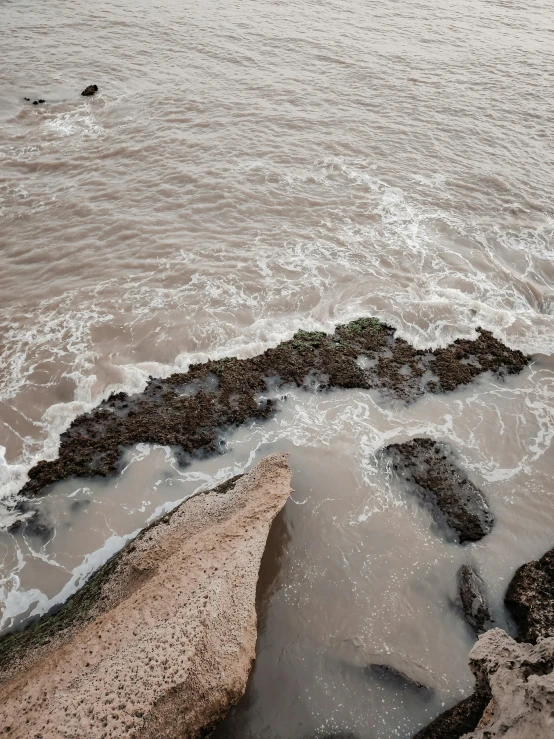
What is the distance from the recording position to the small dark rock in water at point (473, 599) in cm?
624

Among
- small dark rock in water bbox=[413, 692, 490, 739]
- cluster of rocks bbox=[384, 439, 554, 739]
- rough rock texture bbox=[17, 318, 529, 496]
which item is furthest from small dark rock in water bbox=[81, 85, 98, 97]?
small dark rock in water bbox=[413, 692, 490, 739]

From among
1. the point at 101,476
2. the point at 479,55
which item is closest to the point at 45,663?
the point at 101,476

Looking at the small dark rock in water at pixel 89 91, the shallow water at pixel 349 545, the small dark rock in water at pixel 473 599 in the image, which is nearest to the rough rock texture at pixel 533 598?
the shallow water at pixel 349 545

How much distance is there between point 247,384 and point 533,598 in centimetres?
570

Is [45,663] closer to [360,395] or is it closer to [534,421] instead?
[360,395]

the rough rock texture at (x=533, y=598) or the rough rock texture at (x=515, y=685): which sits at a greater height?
the rough rock texture at (x=515, y=685)

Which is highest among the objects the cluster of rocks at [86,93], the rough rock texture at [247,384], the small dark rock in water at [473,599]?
the cluster of rocks at [86,93]

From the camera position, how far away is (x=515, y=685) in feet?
14.6

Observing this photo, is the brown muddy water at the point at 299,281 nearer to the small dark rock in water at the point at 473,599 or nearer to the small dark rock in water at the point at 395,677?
the small dark rock in water at the point at 395,677

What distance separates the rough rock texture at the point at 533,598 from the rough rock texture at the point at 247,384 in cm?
359

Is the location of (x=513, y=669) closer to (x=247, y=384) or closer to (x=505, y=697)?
(x=505, y=697)

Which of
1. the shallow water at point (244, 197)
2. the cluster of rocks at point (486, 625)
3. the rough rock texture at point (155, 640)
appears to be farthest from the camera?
the shallow water at point (244, 197)

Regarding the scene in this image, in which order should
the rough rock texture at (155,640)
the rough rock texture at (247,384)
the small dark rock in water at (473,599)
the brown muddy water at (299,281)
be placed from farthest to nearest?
the rough rock texture at (247,384) < the brown muddy water at (299,281) < the small dark rock in water at (473,599) < the rough rock texture at (155,640)

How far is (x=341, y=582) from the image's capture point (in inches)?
260
